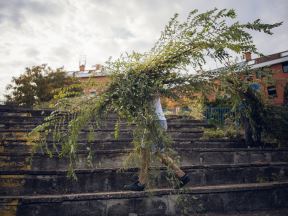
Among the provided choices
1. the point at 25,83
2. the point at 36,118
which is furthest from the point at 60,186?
the point at 25,83

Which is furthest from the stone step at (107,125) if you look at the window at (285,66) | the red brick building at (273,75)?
Result: the window at (285,66)

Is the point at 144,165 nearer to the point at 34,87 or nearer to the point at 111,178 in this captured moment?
the point at 111,178

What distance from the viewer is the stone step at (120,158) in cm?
390

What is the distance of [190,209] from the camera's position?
11.2 feet

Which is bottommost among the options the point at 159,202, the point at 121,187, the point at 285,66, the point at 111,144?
the point at 159,202

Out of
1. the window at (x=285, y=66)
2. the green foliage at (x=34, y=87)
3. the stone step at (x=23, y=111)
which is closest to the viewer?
the stone step at (x=23, y=111)

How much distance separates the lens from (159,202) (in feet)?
11.2

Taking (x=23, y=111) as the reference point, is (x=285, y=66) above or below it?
above

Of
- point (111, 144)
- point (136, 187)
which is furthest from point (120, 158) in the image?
point (136, 187)

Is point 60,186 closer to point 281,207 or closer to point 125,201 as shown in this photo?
point 125,201

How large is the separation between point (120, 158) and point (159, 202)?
1.14m

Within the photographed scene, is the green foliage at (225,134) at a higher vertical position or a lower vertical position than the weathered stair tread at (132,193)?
higher

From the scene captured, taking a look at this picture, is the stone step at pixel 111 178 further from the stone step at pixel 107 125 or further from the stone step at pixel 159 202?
the stone step at pixel 107 125

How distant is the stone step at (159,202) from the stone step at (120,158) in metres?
0.81
